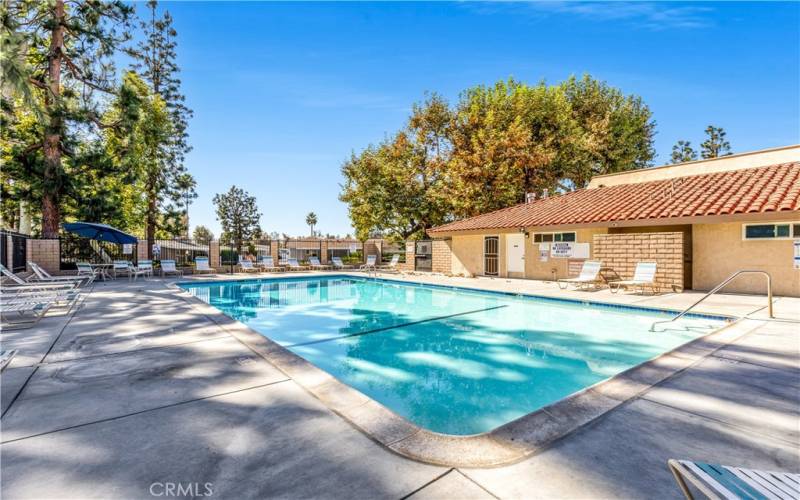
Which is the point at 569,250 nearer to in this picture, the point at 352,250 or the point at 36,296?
the point at 352,250

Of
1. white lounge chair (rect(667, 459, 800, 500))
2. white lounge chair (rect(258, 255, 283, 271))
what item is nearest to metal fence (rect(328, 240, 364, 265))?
white lounge chair (rect(258, 255, 283, 271))

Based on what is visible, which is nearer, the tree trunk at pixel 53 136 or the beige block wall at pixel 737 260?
the beige block wall at pixel 737 260

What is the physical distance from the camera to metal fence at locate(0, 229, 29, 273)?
37.7 feet

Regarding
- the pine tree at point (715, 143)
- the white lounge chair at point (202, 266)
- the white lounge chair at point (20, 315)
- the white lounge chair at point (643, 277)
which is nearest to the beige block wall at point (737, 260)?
the white lounge chair at point (643, 277)

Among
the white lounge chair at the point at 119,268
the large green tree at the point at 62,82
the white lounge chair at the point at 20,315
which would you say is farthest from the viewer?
Answer: the white lounge chair at the point at 119,268

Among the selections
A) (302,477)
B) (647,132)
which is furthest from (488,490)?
(647,132)

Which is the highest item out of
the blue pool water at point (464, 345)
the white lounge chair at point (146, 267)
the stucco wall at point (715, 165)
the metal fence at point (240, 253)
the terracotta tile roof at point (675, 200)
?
the stucco wall at point (715, 165)

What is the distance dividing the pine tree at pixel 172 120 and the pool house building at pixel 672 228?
2010 centimetres

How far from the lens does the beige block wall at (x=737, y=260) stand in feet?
36.0

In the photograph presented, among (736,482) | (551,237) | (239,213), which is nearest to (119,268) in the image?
(551,237)

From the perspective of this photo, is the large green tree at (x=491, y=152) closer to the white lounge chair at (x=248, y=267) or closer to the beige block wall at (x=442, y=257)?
the beige block wall at (x=442, y=257)

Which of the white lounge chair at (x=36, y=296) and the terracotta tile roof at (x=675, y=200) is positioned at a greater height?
the terracotta tile roof at (x=675, y=200)

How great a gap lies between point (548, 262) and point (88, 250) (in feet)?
76.5

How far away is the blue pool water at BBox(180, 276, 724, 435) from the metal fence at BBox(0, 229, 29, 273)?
6.49 metres
